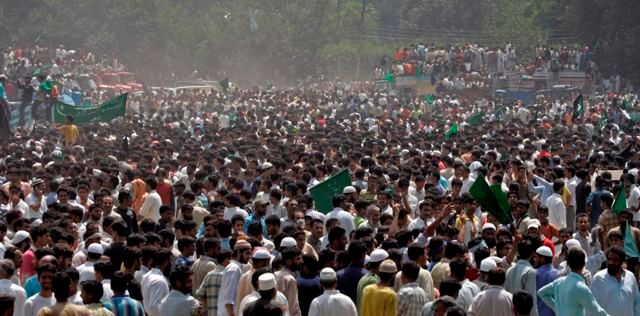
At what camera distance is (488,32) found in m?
70.6

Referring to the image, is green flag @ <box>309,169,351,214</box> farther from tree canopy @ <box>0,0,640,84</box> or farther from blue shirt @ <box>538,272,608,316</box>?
tree canopy @ <box>0,0,640,84</box>

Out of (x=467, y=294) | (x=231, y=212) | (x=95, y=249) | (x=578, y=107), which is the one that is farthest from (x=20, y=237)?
(x=578, y=107)

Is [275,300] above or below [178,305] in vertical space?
above

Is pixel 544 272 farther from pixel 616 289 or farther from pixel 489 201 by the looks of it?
pixel 489 201

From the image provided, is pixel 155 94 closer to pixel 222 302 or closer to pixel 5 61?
pixel 5 61

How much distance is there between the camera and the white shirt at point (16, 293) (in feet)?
33.9

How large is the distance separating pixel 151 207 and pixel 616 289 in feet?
22.1

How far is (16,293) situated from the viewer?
10.4m

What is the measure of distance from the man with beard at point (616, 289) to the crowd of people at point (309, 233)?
0.5 inches

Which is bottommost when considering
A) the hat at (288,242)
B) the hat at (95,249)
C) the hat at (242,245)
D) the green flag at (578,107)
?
the green flag at (578,107)

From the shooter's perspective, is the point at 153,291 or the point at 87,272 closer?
the point at 153,291

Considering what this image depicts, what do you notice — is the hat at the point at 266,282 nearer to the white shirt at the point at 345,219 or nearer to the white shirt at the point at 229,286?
the white shirt at the point at 229,286

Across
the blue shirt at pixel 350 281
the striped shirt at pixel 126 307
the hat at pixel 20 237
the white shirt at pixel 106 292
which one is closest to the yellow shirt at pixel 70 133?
the hat at pixel 20 237

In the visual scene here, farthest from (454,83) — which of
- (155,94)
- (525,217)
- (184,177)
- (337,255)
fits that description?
(337,255)
